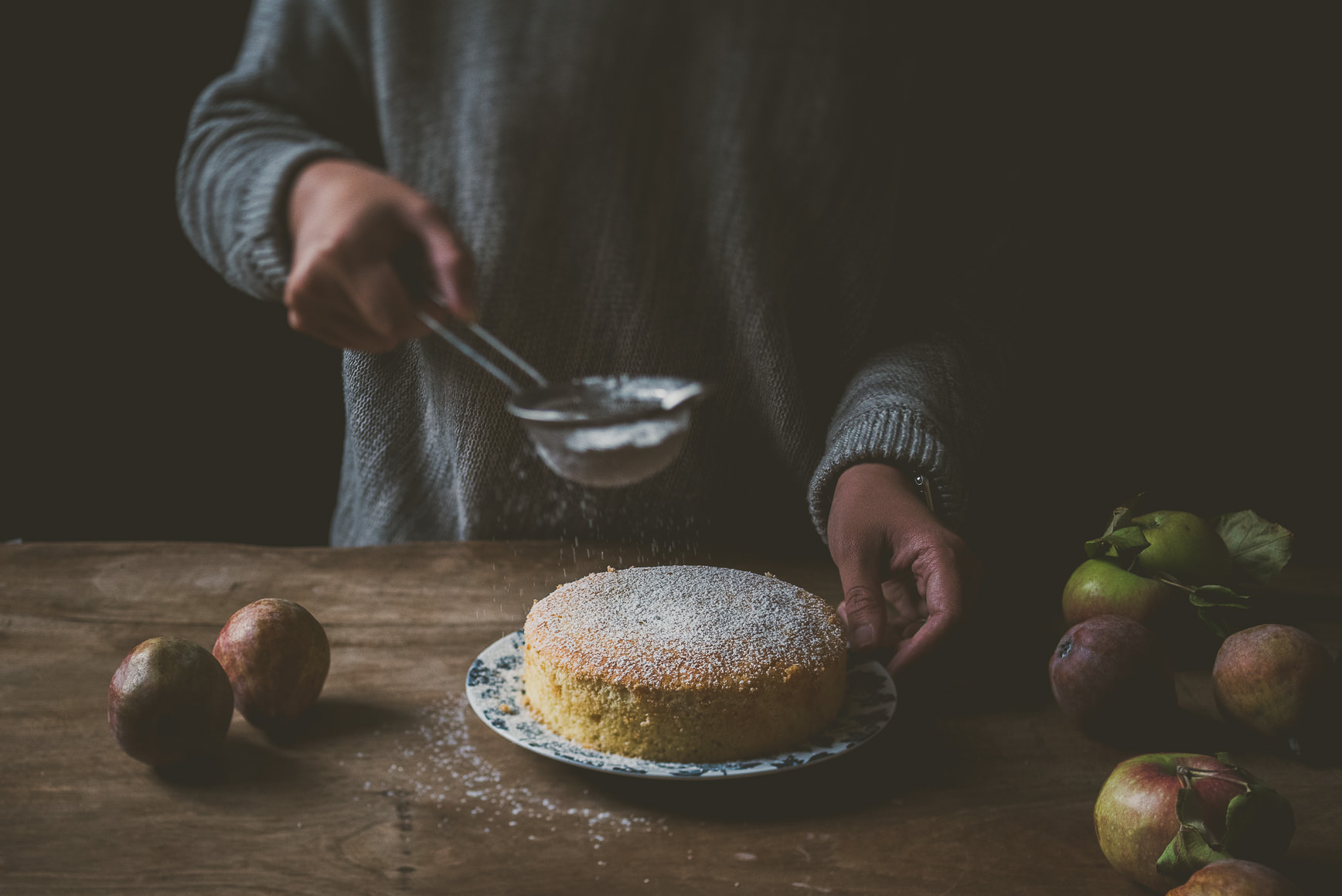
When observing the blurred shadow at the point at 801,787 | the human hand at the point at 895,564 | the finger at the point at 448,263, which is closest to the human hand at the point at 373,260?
the finger at the point at 448,263

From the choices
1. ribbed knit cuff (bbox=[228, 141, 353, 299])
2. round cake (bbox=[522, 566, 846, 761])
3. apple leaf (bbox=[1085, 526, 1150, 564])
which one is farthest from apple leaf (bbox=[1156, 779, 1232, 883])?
ribbed knit cuff (bbox=[228, 141, 353, 299])

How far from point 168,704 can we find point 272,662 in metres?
0.11

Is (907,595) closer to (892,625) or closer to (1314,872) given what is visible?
(892,625)

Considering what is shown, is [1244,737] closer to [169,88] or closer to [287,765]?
[287,765]

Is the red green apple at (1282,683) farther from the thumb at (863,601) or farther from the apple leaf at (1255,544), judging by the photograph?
the thumb at (863,601)

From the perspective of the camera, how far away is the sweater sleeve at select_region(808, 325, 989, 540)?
1212mm

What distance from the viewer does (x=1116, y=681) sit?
3.05ft

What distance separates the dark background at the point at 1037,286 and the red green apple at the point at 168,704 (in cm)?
80

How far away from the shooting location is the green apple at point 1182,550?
44.1 inches

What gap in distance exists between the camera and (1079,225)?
5.50ft

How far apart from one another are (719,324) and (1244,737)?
2.53ft

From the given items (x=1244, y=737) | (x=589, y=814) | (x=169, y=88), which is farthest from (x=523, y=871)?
(x=169, y=88)

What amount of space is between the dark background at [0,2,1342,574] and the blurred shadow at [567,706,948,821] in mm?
735

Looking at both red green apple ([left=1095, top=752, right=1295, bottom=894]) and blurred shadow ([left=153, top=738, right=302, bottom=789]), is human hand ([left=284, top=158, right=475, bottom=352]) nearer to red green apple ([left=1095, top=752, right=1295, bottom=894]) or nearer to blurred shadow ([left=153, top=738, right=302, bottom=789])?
blurred shadow ([left=153, top=738, right=302, bottom=789])
